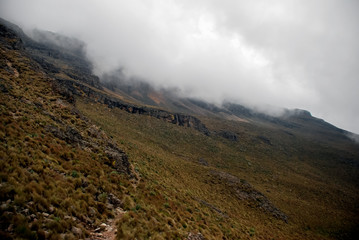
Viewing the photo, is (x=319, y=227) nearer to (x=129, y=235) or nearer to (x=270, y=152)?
(x=129, y=235)

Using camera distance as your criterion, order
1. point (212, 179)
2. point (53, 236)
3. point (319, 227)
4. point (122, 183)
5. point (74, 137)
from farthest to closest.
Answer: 1. point (212, 179)
2. point (319, 227)
3. point (74, 137)
4. point (122, 183)
5. point (53, 236)

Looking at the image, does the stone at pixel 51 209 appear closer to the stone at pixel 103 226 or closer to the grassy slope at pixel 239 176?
the stone at pixel 103 226

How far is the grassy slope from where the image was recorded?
1808 centimetres

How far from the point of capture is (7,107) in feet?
42.2

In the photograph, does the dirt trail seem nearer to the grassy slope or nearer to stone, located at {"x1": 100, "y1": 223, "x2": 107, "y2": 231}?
stone, located at {"x1": 100, "y1": 223, "x2": 107, "y2": 231}

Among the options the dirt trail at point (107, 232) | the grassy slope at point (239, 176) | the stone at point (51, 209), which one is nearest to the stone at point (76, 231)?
the dirt trail at point (107, 232)

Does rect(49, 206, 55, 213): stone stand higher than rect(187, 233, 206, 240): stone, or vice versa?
rect(49, 206, 55, 213): stone

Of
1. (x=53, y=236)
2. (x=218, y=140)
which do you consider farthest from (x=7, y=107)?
(x=218, y=140)

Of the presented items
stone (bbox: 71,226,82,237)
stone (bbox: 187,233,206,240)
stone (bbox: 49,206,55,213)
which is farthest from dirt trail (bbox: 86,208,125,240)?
stone (bbox: 187,233,206,240)

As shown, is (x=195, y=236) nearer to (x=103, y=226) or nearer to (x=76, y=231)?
(x=103, y=226)

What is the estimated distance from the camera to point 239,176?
170ft

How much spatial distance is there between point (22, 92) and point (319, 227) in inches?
2282

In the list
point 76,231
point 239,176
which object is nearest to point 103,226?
point 76,231

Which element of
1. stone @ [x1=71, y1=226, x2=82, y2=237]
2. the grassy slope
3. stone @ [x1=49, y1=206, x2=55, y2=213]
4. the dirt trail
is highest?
stone @ [x1=49, y1=206, x2=55, y2=213]
